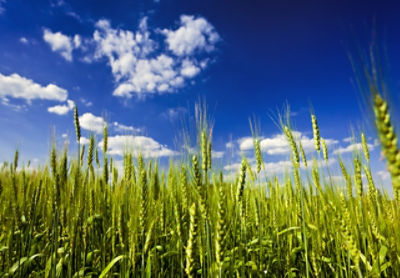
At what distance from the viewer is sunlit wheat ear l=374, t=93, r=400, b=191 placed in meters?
1.20

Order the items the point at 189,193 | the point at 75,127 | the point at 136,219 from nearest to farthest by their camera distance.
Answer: the point at 136,219 → the point at 189,193 → the point at 75,127

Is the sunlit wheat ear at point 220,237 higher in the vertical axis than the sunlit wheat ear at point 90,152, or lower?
lower

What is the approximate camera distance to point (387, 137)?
1292 millimetres

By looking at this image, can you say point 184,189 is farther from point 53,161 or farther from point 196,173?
point 53,161

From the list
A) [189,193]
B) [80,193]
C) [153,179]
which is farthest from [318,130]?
[80,193]

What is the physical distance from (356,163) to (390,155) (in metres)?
1.74

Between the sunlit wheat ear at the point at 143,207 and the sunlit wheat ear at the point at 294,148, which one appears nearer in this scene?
the sunlit wheat ear at the point at 143,207

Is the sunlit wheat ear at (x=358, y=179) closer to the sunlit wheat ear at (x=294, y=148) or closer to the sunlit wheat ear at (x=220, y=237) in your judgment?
the sunlit wheat ear at (x=294, y=148)

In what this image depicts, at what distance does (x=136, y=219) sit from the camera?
2.20 meters

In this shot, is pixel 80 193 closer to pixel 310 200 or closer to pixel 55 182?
pixel 55 182

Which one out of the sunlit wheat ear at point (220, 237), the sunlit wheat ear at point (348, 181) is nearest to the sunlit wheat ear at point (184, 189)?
the sunlit wheat ear at point (220, 237)

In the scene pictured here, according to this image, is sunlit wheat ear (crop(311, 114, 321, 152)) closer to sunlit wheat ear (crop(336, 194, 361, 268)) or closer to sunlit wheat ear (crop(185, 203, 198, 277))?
sunlit wheat ear (crop(336, 194, 361, 268))

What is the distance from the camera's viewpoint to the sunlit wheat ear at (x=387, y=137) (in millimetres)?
1197

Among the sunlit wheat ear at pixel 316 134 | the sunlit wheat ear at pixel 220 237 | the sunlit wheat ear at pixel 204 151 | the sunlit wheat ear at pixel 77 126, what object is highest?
the sunlit wheat ear at pixel 77 126
